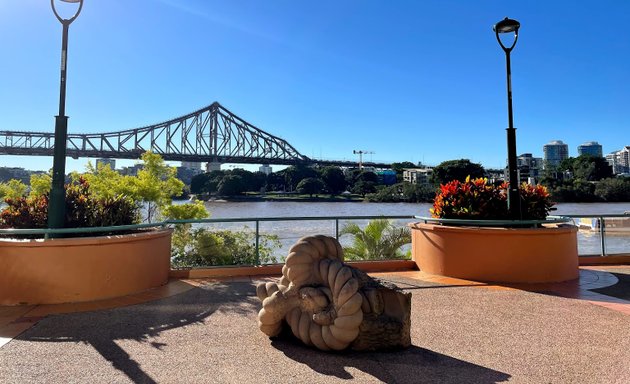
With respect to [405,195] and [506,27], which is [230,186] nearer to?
[405,195]

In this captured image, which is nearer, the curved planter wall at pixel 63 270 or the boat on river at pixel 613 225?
the curved planter wall at pixel 63 270

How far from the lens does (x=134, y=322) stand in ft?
10.9

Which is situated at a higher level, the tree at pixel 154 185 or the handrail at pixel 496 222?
the tree at pixel 154 185

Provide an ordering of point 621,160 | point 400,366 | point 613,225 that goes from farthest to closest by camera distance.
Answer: point 621,160 → point 613,225 → point 400,366

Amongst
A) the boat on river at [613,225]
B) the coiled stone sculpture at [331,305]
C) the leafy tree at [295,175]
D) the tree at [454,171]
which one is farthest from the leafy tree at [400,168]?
the coiled stone sculpture at [331,305]

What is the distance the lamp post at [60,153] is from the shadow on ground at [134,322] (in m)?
1.17

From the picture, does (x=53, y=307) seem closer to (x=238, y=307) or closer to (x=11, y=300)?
(x=11, y=300)

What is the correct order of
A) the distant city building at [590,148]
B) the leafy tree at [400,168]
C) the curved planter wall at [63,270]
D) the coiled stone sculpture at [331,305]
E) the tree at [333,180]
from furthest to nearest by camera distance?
1. the distant city building at [590,148]
2. the leafy tree at [400,168]
3. the tree at [333,180]
4. the curved planter wall at [63,270]
5. the coiled stone sculpture at [331,305]

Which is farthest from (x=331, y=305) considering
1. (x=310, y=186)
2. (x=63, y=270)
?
(x=310, y=186)

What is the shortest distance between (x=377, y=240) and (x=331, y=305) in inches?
170

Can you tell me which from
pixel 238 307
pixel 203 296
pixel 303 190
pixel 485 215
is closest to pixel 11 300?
pixel 203 296

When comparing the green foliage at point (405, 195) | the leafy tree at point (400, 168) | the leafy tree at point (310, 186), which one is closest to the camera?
the green foliage at point (405, 195)

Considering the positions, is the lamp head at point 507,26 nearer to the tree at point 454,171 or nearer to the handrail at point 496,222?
the handrail at point 496,222

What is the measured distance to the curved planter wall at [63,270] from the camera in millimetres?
3865
